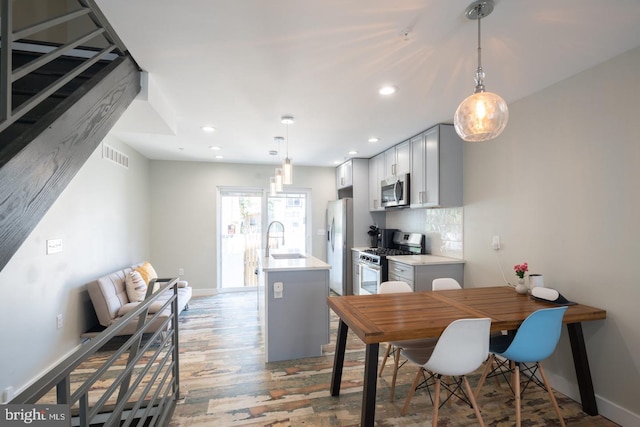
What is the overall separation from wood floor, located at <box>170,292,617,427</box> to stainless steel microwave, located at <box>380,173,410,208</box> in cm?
193

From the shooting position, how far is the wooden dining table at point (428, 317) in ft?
5.68

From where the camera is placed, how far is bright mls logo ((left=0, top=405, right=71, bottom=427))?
83 centimetres

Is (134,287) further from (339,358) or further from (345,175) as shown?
(345,175)

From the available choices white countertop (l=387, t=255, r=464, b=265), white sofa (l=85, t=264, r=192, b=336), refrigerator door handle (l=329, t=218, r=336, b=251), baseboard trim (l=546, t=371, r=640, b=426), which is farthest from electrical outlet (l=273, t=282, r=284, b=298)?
refrigerator door handle (l=329, t=218, r=336, b=251)

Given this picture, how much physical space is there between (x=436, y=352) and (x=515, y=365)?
0.71 metres

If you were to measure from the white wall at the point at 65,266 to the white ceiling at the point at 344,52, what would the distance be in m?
1.06

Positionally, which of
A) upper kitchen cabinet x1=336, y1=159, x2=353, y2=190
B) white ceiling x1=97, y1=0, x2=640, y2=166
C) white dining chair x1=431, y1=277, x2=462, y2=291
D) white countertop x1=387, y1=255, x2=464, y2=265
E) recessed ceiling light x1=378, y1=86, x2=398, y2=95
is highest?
white ceiling x1=97, y1=0, x2=640, y2=166

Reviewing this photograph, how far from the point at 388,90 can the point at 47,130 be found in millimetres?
2226

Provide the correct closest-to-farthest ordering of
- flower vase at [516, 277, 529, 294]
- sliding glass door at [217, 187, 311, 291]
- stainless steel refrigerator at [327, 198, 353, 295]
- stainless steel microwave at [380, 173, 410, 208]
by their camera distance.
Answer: flower vase at [516, 277, 529, 294] → stainless steel microwave at [380, 173, 410, 208] → stainless steel refrigerator at [327, 198, 353, 295] → sliding glass door at [217, 187, 311, 291]

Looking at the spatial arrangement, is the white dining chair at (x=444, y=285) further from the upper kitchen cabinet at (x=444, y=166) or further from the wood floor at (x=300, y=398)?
the upper kitchen cabinet at (x=444, y=166)

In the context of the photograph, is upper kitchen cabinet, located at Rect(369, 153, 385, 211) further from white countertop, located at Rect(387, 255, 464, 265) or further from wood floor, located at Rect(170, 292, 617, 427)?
wood floor, located at Rect(170, 292, 617, 427)

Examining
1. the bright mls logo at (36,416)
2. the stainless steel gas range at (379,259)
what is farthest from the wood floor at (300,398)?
the bright mls logo at (36,416)

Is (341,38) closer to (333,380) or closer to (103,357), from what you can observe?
(333,380)

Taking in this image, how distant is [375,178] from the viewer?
502 centimetres
